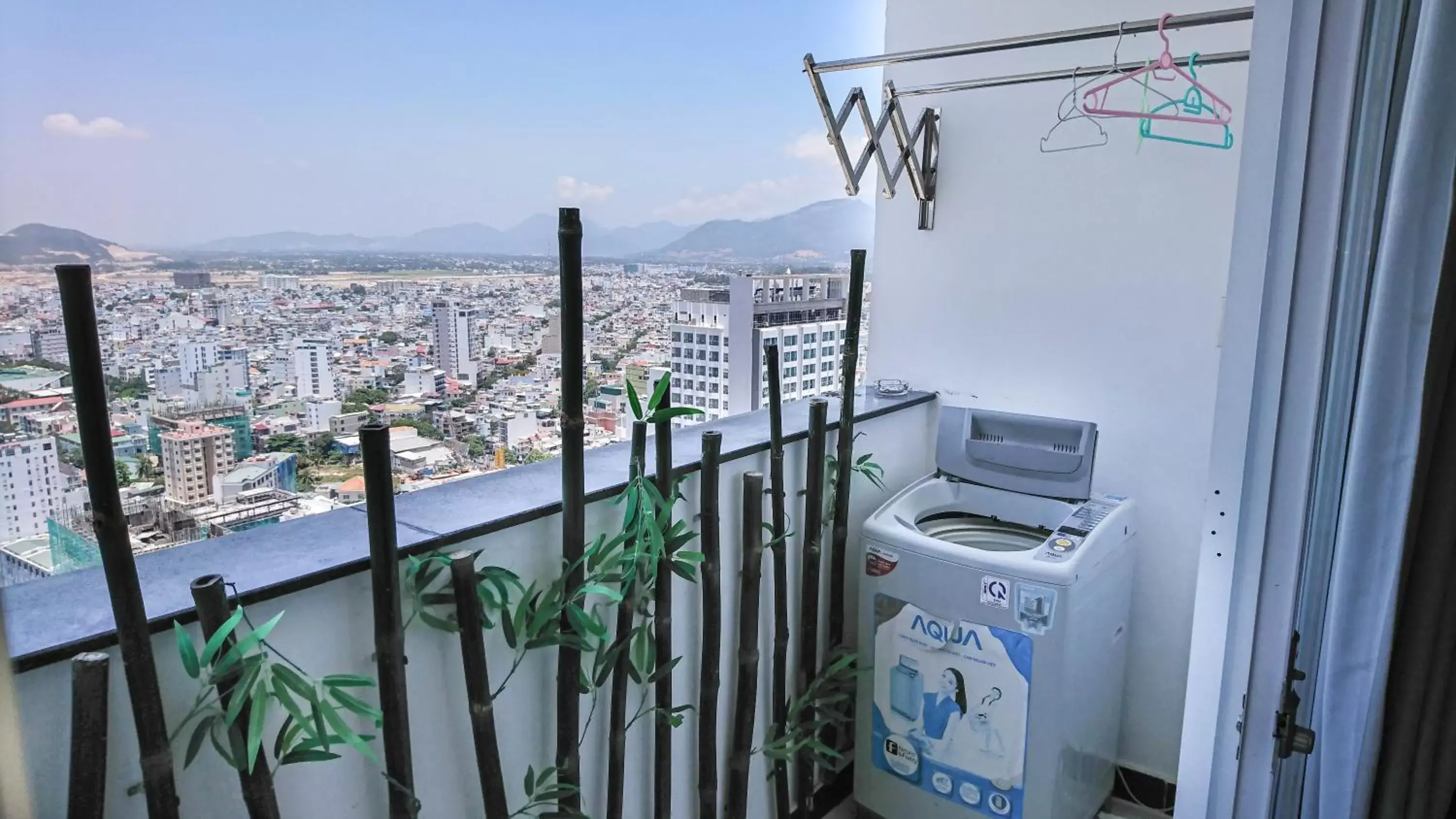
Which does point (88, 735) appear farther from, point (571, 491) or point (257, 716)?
point (571, 491)

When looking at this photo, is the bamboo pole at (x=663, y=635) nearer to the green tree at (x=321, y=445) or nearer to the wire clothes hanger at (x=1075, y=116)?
the green tree at (x=321, y=445)

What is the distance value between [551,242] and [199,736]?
804 millimetres

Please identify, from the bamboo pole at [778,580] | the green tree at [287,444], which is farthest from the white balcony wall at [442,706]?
the green tree at [287,444]

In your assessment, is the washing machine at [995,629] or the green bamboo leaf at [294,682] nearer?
the green bamboo leaf at [294,682]

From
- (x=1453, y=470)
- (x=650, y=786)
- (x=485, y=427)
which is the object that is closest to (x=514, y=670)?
(x=485, y=427)

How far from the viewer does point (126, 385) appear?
903mm

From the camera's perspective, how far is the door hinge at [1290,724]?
91 centimetres

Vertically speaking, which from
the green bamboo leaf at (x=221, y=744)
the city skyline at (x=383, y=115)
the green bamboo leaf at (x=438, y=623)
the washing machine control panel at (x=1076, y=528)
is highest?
the city skyline at (x=383, y=115)

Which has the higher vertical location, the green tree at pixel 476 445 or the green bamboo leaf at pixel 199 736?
the green tree at pixel 476 445

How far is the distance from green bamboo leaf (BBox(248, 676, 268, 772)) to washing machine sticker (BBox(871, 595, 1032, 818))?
1.35 metres

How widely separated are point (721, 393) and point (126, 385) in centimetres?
129

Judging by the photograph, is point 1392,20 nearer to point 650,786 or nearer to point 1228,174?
point 1228,174

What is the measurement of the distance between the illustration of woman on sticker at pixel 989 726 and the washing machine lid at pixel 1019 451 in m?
0.53

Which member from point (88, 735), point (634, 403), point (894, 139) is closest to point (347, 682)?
point (88, 735)
